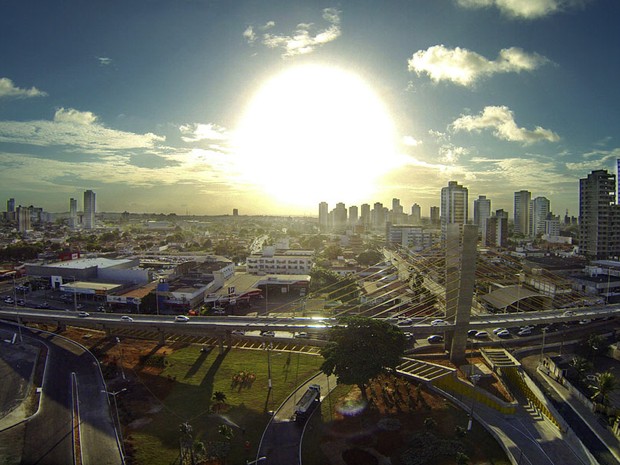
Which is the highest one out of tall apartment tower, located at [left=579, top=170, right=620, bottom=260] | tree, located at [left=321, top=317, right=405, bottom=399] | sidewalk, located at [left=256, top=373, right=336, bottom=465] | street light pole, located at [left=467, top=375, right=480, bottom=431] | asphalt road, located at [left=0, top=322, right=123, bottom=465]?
tall apartment tower, located at [left=579, top=170, right=620, bottom=260]

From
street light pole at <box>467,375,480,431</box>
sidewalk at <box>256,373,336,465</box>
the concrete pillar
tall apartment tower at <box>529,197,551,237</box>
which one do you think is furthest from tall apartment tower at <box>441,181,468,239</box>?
sidewalk at <box>256,373,336,465</box>

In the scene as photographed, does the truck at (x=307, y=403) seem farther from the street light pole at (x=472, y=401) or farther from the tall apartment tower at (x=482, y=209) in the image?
the tall apartment tower at (x=482, y=209)

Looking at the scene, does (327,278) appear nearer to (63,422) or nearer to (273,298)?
(273,298)

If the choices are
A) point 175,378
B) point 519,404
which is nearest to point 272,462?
point 175,378

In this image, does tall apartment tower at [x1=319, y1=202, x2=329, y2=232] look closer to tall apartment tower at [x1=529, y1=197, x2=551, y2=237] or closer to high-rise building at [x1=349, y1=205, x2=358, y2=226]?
high-rise building at [x1=349, y1=205, x2=358, y2=226]

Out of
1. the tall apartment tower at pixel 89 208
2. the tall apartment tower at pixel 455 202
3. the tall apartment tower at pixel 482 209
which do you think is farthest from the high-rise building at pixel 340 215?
the tall apartment tower at pixel 89 208

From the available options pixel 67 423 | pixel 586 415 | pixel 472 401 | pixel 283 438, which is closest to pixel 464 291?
pixel 472 401
